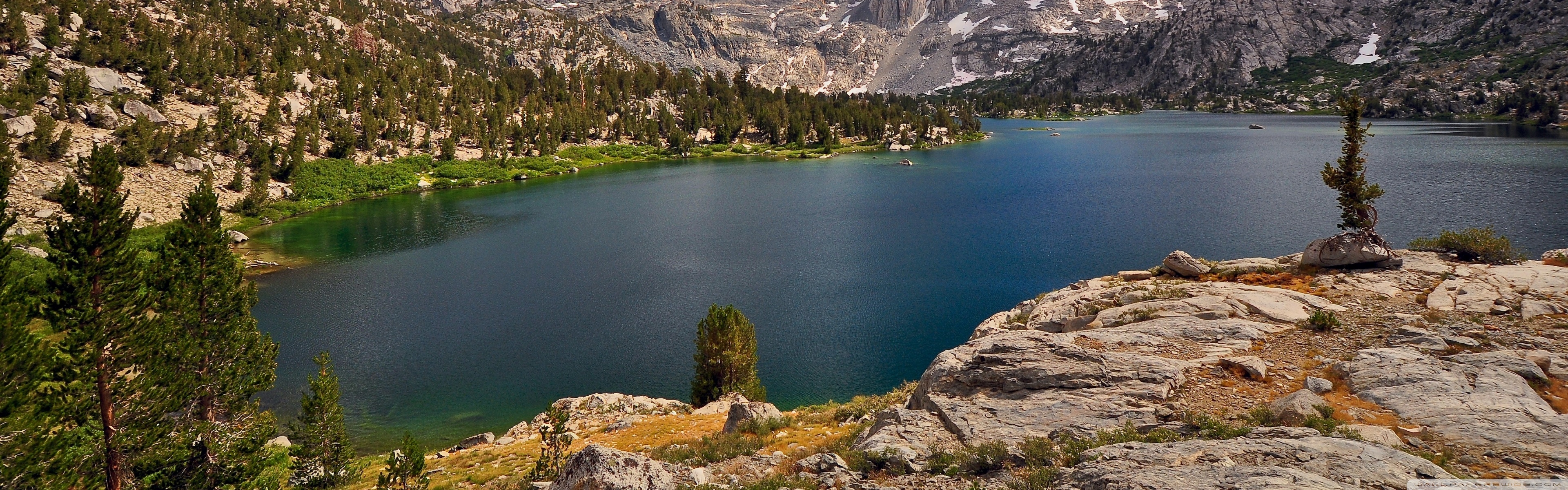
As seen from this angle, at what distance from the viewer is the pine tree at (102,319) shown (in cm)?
1641

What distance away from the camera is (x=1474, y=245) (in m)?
26.4

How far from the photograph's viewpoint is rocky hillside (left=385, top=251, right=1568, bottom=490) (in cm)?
1184

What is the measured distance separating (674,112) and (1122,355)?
153 metres

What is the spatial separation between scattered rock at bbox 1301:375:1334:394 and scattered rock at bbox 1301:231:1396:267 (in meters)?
13.1

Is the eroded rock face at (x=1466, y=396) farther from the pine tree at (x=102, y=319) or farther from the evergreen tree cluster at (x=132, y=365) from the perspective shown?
the pine tree at (x=102, y=319)

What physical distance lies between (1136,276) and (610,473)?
80.5 ft

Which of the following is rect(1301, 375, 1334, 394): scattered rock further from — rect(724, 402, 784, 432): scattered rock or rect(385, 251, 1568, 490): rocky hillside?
rect(724, 402, 784, 432): scattered rock

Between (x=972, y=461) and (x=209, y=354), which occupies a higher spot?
(x=209, y=354)

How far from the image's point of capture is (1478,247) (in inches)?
1030

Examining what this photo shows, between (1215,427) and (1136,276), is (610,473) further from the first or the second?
(1136,276)

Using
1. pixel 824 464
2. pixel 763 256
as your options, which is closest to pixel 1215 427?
pixel 824 464

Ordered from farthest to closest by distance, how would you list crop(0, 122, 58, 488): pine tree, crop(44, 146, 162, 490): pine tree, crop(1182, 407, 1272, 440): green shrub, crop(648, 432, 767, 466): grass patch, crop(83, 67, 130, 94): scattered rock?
1. crop(83, 67, 130, 94): scattered rock
2. crop(648, 432, 767, 466): grass patch
3. crop(44, 146, 162, 490): pine tree
4. crop(1182, 407, 1272, 440): green shrub
5. crop(0, 122, 58, 488): pine tree

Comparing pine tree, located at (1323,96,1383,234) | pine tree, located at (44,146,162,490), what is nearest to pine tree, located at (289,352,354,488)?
pine tree, located at (44,146,162,490)

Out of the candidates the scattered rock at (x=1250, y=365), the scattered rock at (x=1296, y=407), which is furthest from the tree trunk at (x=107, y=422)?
the scattered rock at (x=1250, y=365)
